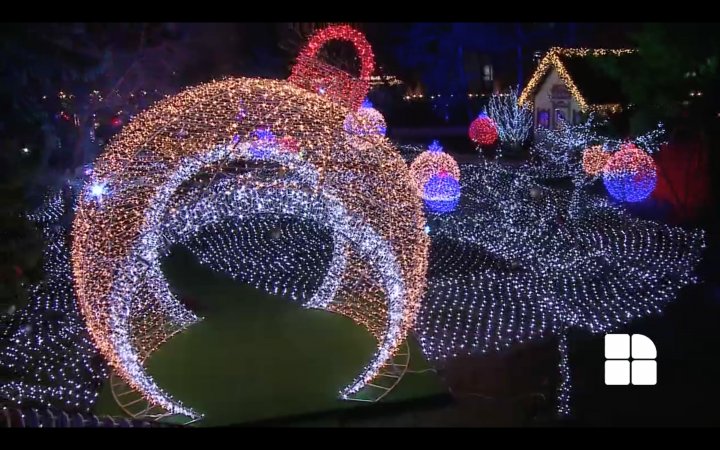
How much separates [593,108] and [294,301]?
13958mm

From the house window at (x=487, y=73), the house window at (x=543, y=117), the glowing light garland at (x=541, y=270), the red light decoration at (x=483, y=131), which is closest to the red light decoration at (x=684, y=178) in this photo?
the glowing light garland at (x=541, y=270)

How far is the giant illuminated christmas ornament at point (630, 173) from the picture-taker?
41.7ft

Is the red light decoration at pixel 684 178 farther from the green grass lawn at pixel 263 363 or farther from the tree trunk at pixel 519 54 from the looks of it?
the tree trunk at pixel 519 54

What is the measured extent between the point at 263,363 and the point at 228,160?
2.34 meters

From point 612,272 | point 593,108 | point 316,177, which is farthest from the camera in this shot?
point 593,108

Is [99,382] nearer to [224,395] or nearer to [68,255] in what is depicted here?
[224,395]

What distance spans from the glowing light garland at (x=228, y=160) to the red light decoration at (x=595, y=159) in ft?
27.8

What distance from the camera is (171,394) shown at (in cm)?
653

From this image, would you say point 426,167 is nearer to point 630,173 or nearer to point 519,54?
point 630,173

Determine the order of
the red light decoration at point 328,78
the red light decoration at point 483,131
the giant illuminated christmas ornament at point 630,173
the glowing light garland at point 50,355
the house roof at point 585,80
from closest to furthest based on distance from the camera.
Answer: the glowing light garland at point 50,355
the red light decoration at point 328,78
the giant illuminated christmas ornament at point 630,173
the house roof at point 585,80
the red light decoration at point 483,131

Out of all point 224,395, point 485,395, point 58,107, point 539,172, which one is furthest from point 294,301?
point 539,172

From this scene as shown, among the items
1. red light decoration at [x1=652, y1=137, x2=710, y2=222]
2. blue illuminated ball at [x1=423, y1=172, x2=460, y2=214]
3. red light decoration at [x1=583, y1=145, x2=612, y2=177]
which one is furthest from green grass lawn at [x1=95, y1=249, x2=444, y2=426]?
red light decoration at [x1=652, y1=137, x2=710, y2=222]

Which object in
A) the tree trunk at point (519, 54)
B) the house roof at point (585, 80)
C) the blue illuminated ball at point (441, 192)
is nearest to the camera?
the blue illuminated ball at point (441, 192)

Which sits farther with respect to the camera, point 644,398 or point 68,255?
point 68,255
